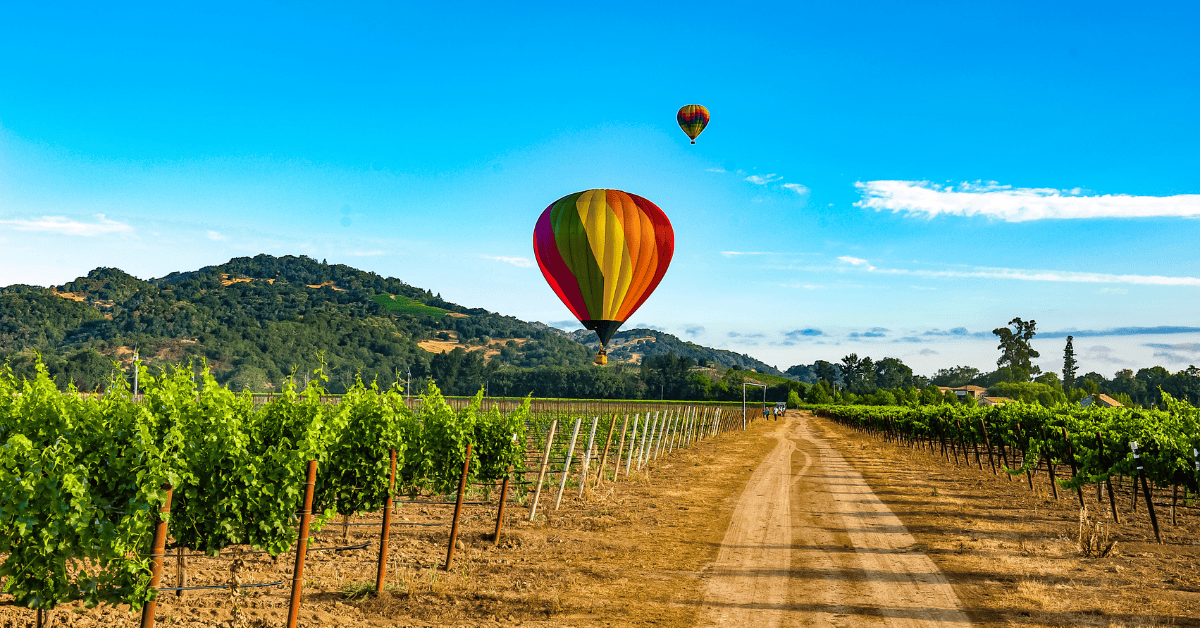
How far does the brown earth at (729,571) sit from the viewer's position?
8078 millimetres

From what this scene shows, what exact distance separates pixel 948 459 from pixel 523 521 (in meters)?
21.3

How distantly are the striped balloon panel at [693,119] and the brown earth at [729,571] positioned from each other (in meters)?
22.1

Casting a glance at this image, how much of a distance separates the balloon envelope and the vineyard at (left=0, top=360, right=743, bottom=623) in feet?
50.1

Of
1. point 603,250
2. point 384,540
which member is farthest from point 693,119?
point 384,540

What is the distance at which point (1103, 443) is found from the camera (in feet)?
49.5

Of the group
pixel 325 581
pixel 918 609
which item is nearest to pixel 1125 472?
pixel 918 609

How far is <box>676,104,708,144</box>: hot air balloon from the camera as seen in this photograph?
3475 centimetres

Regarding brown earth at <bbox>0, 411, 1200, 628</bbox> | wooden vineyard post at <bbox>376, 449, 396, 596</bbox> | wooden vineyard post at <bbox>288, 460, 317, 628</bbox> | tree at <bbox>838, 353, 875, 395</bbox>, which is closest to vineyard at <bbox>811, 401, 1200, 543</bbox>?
brown earth at <bbox>0, 411, 1200, 628</bbox>

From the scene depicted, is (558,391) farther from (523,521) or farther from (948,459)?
(523,521)

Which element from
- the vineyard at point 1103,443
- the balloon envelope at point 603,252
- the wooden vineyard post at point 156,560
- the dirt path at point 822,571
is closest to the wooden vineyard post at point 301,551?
the wooden vineyard post at point 156,560

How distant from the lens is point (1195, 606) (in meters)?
8.52

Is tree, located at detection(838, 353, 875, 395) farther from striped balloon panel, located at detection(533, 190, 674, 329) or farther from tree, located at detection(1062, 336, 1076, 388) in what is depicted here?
striped balloon panel, located at detection(533, 190, 674, 329)

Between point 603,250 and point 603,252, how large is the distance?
0.07m

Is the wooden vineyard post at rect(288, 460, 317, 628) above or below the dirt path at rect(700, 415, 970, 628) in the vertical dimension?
above
